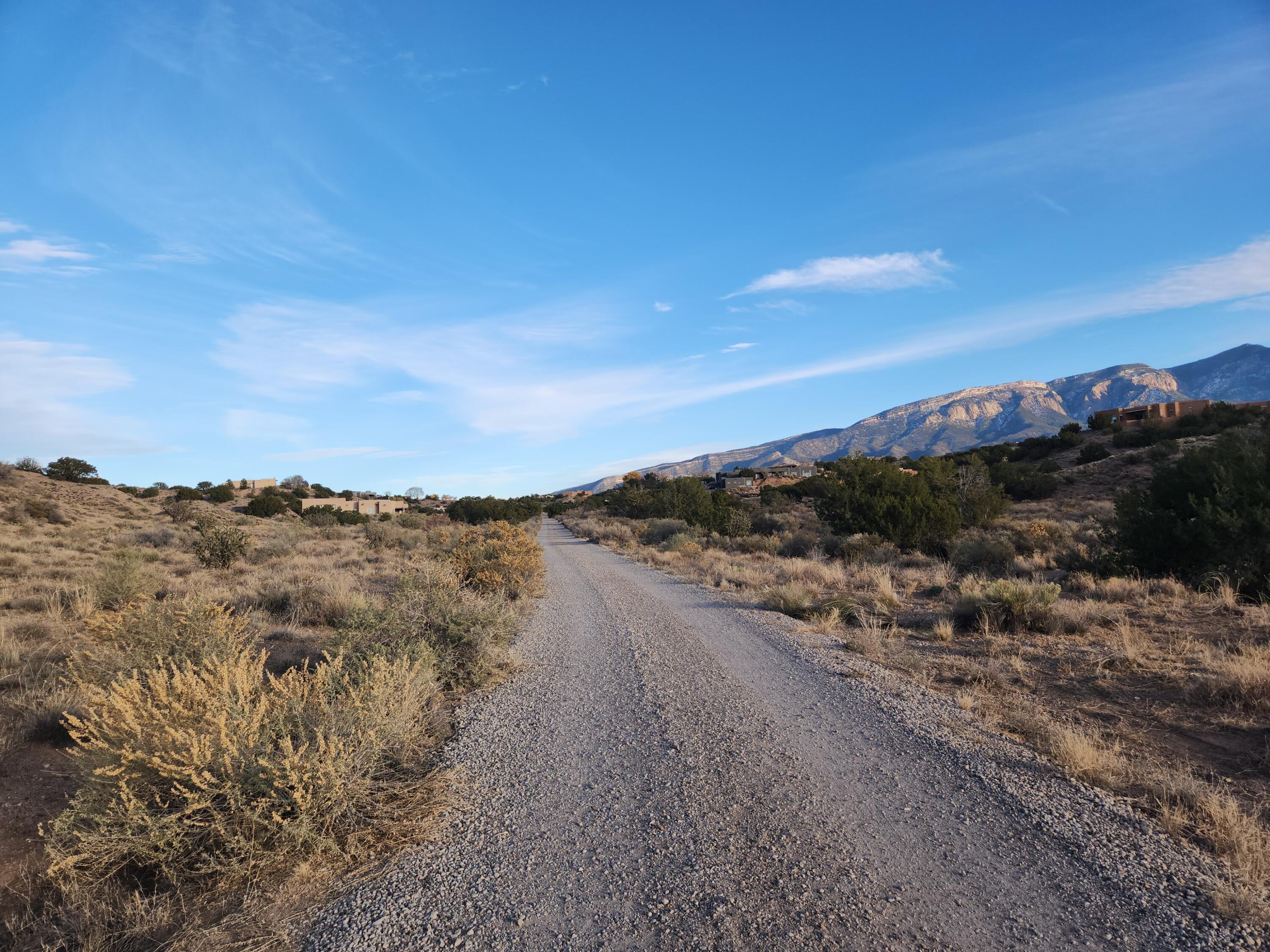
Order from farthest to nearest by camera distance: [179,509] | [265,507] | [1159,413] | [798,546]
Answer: [1159,413]
[265,507]
[179,509]
[798,546]

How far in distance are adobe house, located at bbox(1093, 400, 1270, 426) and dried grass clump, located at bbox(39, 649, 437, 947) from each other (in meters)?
60.4

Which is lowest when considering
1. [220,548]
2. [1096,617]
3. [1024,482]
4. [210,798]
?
[1096,617]

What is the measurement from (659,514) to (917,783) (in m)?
38.5

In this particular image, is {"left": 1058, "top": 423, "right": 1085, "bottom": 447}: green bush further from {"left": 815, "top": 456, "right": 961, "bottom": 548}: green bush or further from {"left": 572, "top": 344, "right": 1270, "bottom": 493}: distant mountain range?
{"left": 572, "top": 344, "right": 1270, "bottom": 493}: distant mountain range

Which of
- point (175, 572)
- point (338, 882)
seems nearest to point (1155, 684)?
point (338, 882)

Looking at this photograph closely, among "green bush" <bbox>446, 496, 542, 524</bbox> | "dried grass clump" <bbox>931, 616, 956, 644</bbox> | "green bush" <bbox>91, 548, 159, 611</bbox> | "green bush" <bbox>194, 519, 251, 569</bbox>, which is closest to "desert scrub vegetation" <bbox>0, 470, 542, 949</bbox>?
"green bush" <bbox>91, 548, 159, 611</bbox>

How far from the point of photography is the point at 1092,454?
4591cm

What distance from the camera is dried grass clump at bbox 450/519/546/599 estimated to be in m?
13.1

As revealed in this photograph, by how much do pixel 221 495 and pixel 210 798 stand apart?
55.7 m

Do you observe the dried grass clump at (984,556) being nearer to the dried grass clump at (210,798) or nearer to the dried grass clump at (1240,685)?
the dried grass clump at (1240,685)

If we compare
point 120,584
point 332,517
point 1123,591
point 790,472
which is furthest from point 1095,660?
point 790,472

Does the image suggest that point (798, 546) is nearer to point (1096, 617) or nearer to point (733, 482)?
point (1096, 617)

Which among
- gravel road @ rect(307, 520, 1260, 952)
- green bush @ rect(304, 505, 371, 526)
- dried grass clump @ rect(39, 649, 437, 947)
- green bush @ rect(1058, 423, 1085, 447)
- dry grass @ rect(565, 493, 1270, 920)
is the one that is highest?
green bush @ rect(304, 505, 371, 526)

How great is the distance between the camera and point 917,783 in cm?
460
